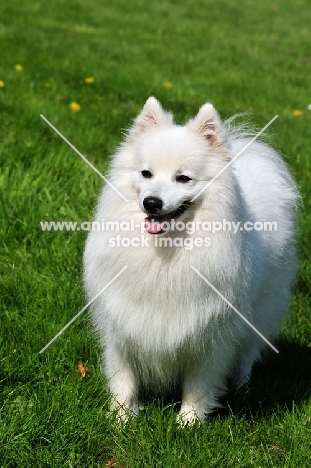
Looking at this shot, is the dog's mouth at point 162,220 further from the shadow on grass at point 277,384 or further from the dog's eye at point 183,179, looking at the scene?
the shadow on grass at point 277,384

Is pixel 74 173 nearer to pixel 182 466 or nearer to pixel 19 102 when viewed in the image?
pixel 19 102

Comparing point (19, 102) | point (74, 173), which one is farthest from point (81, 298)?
point (19, 102)

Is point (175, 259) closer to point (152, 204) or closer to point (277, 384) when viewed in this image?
point (152, 204)

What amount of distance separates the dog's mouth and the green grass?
0.92 metres

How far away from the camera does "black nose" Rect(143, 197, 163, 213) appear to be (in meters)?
2.53

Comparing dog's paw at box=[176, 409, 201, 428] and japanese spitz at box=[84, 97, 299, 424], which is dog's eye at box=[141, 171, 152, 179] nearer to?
japanese spitz at box=[84, 97, 299, 424]

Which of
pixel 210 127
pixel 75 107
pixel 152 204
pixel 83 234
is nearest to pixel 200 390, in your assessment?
pixel 152 204

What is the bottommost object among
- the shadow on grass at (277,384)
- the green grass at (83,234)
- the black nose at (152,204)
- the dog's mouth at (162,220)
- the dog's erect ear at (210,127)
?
the shadow on grass at (277,384)

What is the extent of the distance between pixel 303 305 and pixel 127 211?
1.86 metres

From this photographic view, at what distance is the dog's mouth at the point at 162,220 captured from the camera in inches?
104

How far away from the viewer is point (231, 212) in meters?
2.67

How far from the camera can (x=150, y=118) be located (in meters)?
2.91

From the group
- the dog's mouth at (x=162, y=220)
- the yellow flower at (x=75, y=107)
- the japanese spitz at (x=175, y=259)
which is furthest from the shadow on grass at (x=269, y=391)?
the yellow flower at (x=75, y=107)

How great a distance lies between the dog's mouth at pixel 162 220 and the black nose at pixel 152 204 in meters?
0.10
